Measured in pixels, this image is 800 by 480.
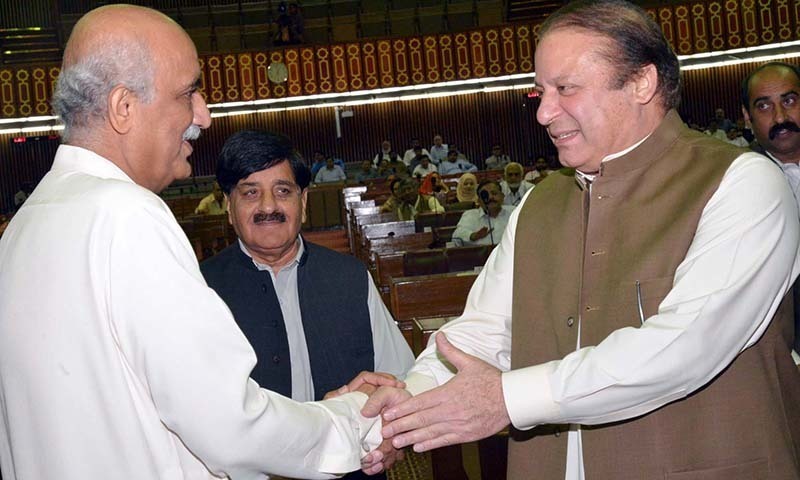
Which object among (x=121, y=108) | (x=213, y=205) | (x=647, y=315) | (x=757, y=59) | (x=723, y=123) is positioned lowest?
(x=213, y=205)

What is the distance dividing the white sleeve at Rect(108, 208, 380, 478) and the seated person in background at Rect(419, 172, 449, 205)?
9999 millimetres

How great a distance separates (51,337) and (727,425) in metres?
1.32

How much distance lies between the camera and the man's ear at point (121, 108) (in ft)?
5.78

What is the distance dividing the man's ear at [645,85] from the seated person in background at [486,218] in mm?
6593

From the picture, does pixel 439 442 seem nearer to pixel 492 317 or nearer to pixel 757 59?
pixel 492 317

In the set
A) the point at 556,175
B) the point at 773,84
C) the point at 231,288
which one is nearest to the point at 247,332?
the point at 231,288

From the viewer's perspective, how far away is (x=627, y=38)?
209 cm

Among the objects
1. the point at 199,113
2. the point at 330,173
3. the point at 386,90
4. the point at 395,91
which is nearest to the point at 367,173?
the point at 330,173

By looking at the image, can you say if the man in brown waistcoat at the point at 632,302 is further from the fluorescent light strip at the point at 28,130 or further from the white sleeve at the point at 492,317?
the fluorescent light strip at the point at 28,130

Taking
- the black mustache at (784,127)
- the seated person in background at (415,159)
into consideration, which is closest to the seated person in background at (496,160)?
the seated person in background at (415,159)

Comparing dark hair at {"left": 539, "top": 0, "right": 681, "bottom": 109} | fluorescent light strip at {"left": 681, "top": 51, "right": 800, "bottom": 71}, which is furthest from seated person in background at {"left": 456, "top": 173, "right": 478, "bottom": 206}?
fluorescent light strip at {"left": 681, "top": 51, "right": 800, "bottom": 71}

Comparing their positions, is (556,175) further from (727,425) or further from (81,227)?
(81,227)

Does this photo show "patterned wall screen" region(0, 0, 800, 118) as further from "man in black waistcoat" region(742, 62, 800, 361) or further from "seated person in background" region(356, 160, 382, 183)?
"man in black waistcoat" region(742, 62, 800, 361)

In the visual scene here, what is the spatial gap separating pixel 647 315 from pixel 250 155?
55.9 inches
